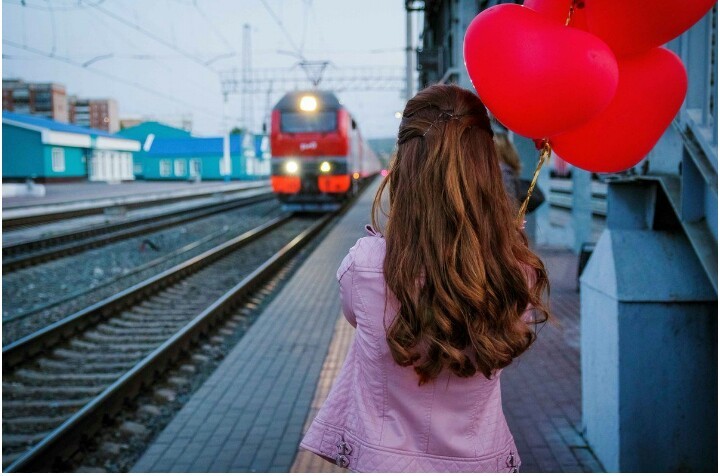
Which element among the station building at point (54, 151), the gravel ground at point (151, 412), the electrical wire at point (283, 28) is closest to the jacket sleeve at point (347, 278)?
the gravel ground at point (151, 412)

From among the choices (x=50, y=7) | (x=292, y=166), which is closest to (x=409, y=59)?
(x=292, y=166)

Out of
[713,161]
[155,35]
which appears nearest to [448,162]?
[713,161]

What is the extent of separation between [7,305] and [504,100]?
8.36 m

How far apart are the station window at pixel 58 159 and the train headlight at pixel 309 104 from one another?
2483 cm

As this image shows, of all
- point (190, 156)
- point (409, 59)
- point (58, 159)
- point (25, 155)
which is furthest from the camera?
point (190, 156)

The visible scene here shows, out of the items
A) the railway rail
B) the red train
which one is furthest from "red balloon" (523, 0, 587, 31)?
the red train

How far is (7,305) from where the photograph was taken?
8469mm

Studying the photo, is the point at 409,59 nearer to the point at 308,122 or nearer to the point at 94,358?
the point at 308,122

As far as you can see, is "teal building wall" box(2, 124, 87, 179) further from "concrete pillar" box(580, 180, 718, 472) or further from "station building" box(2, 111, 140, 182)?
"concrete pillar" box(580, 180, 718, 472)

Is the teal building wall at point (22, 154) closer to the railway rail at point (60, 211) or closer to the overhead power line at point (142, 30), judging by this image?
the railway rail at point (60, 211)

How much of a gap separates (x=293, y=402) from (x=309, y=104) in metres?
15.0

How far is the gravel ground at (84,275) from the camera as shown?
805 centimetres

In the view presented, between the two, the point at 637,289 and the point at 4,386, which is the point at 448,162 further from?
the point at 4,386

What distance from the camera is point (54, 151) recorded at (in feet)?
127
